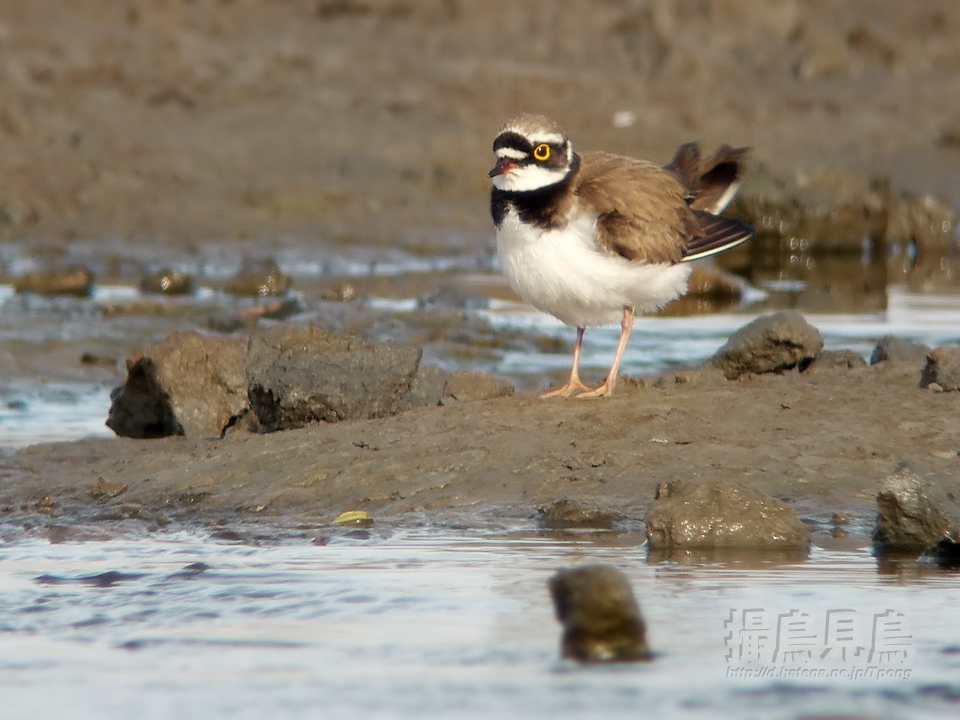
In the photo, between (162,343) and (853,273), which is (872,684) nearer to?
(162,343)

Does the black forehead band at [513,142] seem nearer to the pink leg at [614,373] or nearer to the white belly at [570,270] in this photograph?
the white belly at [570,270]

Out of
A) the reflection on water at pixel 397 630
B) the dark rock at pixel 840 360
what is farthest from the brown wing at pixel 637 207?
the reflection on water at pixel 397 630

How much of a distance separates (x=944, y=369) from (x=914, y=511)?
78.6 inches

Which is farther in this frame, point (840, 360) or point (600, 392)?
point (840, 360)

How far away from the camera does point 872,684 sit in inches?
159

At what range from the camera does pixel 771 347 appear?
787 centimetres

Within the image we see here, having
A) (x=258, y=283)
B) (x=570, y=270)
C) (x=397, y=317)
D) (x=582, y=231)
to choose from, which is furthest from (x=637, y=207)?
(x=258, y=283)

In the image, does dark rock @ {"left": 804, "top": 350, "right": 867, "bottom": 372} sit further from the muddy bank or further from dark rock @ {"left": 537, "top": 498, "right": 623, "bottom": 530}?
dark rock @ {"left": 537, "top": 498, "right": 623, "bottom": 530}

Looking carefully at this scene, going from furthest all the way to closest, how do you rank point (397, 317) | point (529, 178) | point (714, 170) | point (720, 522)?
point (397, 317) < point (714, 170) < point (529, 178) < point (720, 522)

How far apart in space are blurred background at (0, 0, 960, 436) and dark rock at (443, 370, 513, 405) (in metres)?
2.18

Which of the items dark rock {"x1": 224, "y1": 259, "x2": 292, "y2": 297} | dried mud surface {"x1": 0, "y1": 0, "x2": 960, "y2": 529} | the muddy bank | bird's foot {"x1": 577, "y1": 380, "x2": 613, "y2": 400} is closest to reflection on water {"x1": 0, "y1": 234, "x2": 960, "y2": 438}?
dark rock {"x1": 224, "y1": 259, "x2": 292, "y2": 297}

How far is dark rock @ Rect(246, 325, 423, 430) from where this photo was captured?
24.2ft

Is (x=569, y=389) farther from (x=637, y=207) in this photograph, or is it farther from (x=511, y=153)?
(x=511, y=153)

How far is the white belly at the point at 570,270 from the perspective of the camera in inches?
282
